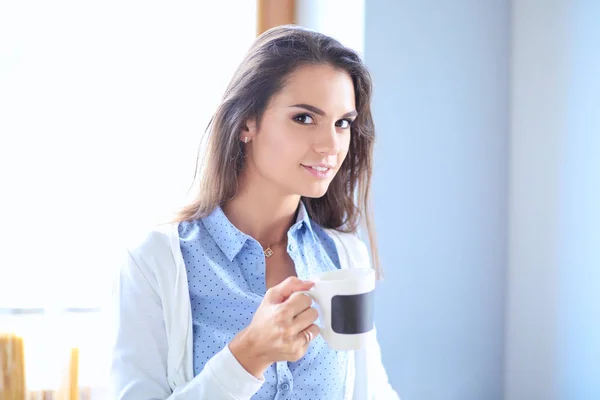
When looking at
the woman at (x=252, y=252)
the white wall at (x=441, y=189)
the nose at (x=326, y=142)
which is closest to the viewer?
the woman at (x=252, y=252)

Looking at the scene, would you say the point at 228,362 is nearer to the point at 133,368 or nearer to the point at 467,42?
the point at 133,368

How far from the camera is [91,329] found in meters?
1.70

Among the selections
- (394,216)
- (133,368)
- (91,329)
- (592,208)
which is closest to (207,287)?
(133,368)

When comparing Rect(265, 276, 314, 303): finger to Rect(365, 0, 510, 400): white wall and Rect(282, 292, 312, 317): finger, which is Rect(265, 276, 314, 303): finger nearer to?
Rect(282, 292, 312, 317): finger

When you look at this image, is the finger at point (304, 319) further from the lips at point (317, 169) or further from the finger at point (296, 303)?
the lips at point (317, 169)

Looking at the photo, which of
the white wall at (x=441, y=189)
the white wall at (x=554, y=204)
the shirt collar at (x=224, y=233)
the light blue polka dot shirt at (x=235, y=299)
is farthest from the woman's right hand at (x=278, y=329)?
the white wall at (x=554, y=204)

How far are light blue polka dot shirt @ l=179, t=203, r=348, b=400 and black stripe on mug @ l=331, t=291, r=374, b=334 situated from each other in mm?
234

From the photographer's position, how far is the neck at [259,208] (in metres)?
1.24

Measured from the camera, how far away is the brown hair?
1.16 meters

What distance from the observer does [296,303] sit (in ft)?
2.97

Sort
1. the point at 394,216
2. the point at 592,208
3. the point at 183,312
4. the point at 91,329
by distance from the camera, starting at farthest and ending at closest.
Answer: the point at 91,329 → the point at 394,216 → the point at 592,208 → the point at 183,312

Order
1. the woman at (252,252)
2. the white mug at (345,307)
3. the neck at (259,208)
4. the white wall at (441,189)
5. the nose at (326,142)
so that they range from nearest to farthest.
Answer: the white mug at (345,307), the woman at (252,252), the nose at (326,142), the neck at (259,208), the white wall at (441,189)

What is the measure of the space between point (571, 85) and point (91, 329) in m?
1.37

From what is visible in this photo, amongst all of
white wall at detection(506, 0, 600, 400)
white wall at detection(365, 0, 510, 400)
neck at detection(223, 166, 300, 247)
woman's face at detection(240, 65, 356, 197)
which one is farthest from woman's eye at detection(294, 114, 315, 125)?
white wall at detection(506, 0, 600, 400)
